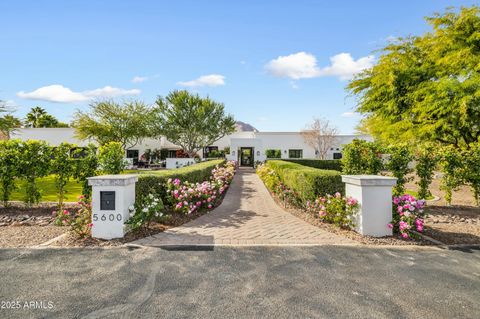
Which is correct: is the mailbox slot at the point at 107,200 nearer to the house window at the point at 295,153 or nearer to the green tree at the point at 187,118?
the green tree at the point at 187,118

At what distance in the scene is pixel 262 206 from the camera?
27.9ft

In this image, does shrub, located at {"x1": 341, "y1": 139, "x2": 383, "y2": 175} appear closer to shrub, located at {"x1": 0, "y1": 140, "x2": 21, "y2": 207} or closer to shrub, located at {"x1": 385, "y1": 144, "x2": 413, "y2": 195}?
shrub, located at {"x1": 385, "y1": 144, "x2": 413, "y2": 195}

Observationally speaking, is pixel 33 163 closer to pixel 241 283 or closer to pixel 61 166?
pixel 61 166

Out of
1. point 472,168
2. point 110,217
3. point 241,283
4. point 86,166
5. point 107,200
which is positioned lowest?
point 241,283

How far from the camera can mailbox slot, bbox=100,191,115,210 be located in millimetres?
4938

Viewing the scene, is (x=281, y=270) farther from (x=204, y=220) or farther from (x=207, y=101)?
(x=207, y=101)

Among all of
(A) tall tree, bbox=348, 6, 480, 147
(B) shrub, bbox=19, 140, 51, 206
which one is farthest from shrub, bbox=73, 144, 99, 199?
(A) tall tree, bbox=348, 6, 480, 147

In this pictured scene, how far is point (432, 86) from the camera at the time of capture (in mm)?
11008

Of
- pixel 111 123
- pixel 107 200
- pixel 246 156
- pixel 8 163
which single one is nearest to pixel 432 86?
pixel 107 200

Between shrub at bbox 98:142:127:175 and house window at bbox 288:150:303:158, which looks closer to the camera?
shrub at bbox 98:142:127:175

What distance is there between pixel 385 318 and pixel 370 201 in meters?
3.14

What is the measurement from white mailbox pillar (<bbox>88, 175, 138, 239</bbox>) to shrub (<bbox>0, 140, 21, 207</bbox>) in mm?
4131

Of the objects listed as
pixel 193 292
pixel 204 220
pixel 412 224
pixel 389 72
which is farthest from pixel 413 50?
pixel 193 292

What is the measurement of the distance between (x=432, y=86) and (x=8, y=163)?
17.4 metres
